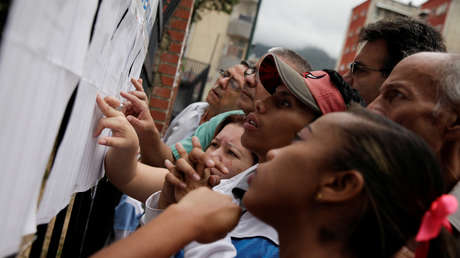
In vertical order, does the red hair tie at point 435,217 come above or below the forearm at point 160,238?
above

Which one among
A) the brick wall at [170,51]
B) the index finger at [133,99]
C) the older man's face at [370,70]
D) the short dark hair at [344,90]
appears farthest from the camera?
the brick wall at [170,51]

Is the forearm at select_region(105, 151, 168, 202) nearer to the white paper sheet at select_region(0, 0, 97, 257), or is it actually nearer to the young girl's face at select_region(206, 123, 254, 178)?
the young girl's face at select_region(206, 123, 254, 178)

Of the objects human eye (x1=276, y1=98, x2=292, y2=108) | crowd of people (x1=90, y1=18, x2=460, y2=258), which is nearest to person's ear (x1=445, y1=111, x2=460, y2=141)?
crowd of people (x1=90, y1=18, x2=460, y2=258)

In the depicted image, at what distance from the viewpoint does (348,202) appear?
1.03m

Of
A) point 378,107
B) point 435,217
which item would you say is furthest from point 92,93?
point 378,107

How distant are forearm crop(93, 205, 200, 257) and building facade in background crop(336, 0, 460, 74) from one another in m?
22.8

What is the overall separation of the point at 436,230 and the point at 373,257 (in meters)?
0.19

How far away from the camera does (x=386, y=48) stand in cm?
235

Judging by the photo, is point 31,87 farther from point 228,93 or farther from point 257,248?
point 228,93

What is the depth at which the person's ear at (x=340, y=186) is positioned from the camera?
1.00 meters

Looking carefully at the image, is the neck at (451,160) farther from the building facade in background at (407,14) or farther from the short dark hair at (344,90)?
the building facade in background at (407,14)

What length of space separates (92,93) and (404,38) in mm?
2072

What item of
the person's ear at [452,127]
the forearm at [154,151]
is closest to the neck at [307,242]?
the person's ear at [452,127]

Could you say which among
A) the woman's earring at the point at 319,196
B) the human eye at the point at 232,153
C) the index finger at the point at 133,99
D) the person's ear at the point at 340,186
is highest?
the index finger at the point at 133,99
